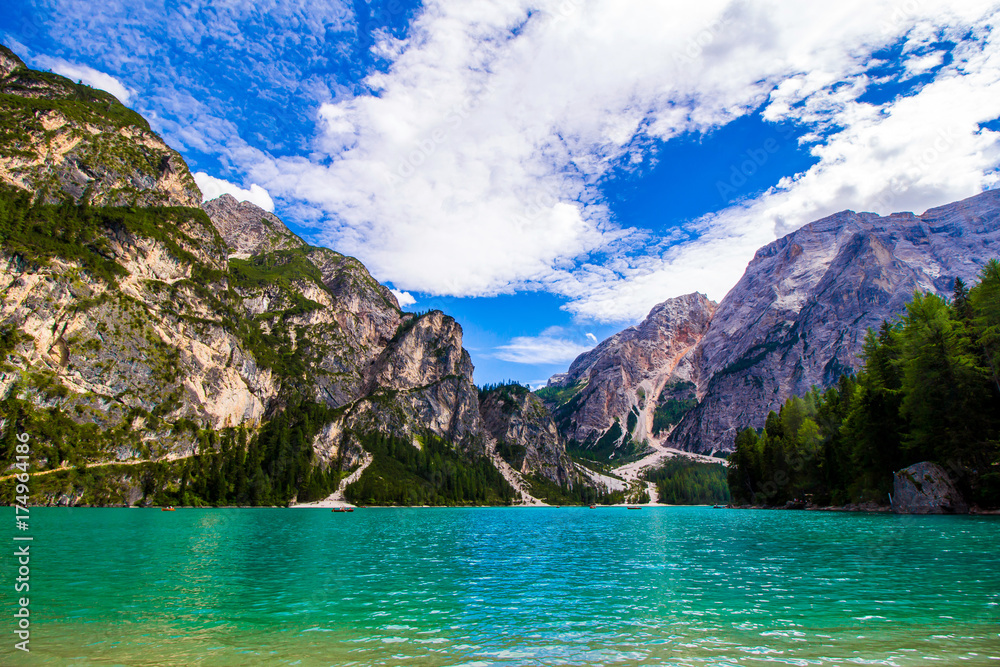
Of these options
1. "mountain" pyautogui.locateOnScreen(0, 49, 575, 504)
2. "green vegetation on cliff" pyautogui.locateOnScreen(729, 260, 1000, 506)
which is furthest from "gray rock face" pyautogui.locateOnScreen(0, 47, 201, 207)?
"green vegetation on cliff" pyautogui.locateOnScreen(729, 260, 1000, 506)

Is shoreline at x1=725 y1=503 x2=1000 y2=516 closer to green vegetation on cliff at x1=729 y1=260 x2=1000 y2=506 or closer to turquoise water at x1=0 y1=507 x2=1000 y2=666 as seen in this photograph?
green vegetation on cliff at x1=729 y1=260 x2=1000 y2=506

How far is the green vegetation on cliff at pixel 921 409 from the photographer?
52344mm

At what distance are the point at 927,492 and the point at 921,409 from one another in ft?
34.4

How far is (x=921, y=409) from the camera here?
2261 inches

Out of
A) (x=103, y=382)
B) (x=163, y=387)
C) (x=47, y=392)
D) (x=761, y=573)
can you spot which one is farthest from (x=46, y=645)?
(x=163, y=387)

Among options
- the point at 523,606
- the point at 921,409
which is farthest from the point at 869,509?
the point at 523,606

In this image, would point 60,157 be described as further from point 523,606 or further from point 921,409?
point 921,409

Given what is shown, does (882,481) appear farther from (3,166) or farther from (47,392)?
(3,166)

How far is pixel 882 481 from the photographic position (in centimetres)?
6856

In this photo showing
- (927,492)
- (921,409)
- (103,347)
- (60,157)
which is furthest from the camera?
(60,157)

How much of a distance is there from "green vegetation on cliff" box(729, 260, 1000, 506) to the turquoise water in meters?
24.2

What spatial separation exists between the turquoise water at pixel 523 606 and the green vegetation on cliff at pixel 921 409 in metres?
24.2

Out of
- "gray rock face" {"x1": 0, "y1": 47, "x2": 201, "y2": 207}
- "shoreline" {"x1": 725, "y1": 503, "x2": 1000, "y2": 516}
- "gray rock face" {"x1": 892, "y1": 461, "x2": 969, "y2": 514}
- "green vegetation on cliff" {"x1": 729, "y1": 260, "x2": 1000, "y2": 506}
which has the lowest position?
"shoreline" {"x1": 725, "y1": 503, "x2": 1000, "y2": 516}

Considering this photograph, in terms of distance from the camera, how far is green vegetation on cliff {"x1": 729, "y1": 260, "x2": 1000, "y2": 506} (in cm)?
5234
